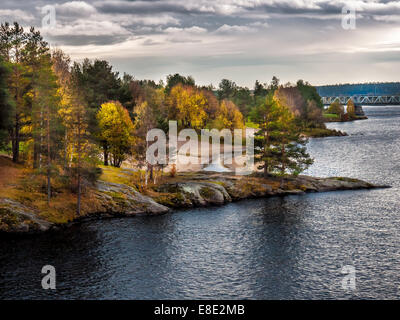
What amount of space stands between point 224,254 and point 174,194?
24758mm

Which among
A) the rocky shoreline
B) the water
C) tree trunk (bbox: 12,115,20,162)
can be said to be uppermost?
tree trunk (bbox: 12,115,20,162)

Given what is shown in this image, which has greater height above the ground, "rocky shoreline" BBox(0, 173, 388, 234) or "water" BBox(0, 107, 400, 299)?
"rocky shoreline" BBox(0, 173, 388, 234)

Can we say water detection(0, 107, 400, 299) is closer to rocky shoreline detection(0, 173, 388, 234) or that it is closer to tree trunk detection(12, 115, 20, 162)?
rocky shoreline detection(0, 173, 388, 234)

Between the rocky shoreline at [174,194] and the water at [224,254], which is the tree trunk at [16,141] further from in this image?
the water at [224,254]

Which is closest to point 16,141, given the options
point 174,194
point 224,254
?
point 174,194

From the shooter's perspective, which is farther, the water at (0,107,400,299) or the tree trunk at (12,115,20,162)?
the tree trunk at (12,115,20,162)

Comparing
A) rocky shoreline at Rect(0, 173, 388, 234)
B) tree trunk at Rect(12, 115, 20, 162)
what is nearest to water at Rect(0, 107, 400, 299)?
rocky shoreline at Rect(0, 173, 388, 234)

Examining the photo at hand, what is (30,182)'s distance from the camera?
192ft

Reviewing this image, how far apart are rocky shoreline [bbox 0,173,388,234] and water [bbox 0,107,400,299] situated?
106 inches

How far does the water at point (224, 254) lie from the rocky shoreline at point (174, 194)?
268cm

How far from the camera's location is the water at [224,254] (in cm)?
3603

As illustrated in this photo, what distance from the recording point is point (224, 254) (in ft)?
147

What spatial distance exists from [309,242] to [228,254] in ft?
35.8

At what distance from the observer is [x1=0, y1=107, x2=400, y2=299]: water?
36.0 metres
